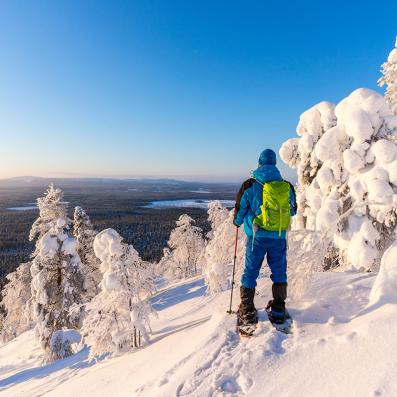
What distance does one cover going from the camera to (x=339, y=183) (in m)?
9.68

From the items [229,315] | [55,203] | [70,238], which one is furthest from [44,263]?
[229,315]

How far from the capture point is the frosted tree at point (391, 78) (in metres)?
11.4

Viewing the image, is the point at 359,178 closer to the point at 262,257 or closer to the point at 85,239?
the point at 262,257

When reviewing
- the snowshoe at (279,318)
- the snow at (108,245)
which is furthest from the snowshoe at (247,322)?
the snow at (108,245)

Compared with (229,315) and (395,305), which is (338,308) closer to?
(395,305)

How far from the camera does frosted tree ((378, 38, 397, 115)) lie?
37.5ft

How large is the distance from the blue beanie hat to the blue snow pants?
1.16 meters

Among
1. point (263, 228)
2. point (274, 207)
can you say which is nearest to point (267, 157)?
point (274, 207)

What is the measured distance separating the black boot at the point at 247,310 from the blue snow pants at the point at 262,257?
107 mm

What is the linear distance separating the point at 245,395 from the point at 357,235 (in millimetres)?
6769

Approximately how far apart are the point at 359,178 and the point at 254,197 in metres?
5.55

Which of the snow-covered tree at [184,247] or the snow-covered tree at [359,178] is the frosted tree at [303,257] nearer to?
the snow-covered tree at [359,178]

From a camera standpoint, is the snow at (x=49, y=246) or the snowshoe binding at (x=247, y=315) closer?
the snowshoe binding at (x=247, y=315)

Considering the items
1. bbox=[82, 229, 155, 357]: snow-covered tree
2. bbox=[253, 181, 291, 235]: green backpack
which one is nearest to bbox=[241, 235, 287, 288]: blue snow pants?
bbox=[253, 181, 291, 235]: green backpack
